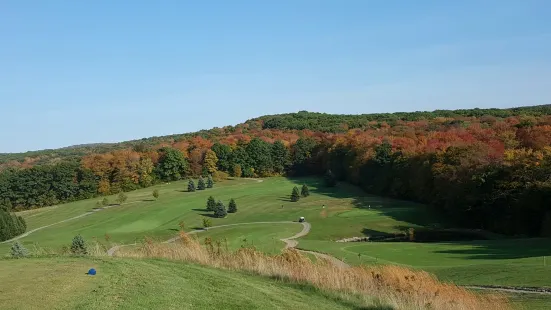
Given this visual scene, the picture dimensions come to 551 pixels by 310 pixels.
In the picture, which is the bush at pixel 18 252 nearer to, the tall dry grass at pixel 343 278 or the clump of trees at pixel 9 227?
the tall dry grass at pixel 343 278

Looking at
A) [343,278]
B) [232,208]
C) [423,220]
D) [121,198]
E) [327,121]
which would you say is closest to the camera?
[343,278]

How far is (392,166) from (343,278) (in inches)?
2786

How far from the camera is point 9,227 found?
67750 millimetres

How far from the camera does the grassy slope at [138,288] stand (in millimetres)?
7328

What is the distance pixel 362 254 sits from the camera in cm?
3177

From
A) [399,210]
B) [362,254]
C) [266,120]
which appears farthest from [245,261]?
[266,120]

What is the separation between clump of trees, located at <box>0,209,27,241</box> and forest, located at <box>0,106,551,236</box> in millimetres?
27370

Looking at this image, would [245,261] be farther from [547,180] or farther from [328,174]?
[328,174]

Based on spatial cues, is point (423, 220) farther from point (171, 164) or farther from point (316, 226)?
point (171, 164)

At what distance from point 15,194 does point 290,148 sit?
2353 inches

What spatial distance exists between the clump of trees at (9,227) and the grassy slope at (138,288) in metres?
63.7

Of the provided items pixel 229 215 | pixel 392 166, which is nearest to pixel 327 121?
pixel 392 166

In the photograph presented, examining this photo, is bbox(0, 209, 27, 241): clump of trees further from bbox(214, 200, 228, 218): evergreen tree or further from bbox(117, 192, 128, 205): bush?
bbox(214, 200, 228, 218): evergreen tree

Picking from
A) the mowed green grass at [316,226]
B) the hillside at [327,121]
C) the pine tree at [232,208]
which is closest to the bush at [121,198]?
the mowed green grass at [316,226]
